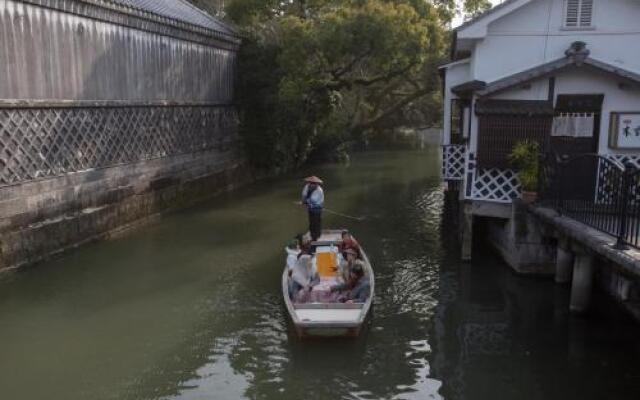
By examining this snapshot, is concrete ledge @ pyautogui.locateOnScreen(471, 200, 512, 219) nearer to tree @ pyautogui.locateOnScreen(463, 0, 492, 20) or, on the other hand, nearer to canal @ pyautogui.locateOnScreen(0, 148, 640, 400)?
canal @ pyautogui.locateOnScreen(0, 148, 640, 400)

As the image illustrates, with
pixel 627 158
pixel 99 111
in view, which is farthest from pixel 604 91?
pixel 99 111

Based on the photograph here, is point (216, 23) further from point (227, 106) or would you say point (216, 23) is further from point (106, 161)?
point (106, 161)

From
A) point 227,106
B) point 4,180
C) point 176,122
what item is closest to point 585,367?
→ point 4,180

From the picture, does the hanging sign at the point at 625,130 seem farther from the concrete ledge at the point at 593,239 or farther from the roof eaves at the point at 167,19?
the roof eaves at the point at 167,19

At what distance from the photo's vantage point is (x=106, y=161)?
59.0 ft

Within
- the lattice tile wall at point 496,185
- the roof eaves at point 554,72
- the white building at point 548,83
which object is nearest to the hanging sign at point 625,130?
the white building at point 548,83

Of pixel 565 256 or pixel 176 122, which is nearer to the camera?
pixel 565 256

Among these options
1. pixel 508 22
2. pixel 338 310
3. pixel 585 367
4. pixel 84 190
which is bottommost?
pixel 585 367

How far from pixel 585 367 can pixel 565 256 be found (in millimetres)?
3962

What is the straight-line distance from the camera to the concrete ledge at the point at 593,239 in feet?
28.9

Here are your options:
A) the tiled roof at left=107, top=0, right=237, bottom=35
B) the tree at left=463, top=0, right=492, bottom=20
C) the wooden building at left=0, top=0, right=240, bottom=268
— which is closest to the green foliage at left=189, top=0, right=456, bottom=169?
the tree at left=463, top=0, right=492, bottom=20

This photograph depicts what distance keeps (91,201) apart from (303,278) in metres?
8.25

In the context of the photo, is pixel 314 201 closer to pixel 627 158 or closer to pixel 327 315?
pixel 327 315

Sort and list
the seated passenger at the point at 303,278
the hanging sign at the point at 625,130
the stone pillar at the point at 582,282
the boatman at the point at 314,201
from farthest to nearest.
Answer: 1. the boatman at the point at 314,201
2. the hanging sign at the point at 625,130
3. the stone pillar at the point at 582,282
4. the seated passenger at the point at 303,278
